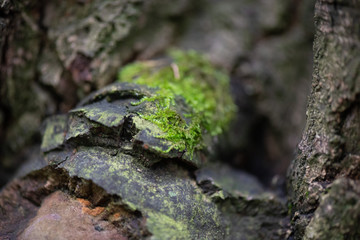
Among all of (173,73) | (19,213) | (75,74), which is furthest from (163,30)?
(19,213)

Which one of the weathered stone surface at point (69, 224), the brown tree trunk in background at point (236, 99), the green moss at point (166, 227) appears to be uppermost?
the brown tree trunk in background at point (236, 99)

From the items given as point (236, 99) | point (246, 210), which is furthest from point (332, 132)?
point (236, 99)

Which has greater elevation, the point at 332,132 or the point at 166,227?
the point at 332,132

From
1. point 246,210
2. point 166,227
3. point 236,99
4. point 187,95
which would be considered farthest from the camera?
point 236,99

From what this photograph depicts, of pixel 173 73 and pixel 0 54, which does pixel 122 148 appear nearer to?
pixel 173 73

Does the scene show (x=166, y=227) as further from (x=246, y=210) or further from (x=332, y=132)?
(x=332, y=132)

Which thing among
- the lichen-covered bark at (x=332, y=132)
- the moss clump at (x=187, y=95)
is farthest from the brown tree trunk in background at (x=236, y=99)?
the moss clump at (x=187, y=95)

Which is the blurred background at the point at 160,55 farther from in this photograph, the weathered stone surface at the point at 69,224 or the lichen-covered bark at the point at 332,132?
the weathered stone surface at the point at 69,224
